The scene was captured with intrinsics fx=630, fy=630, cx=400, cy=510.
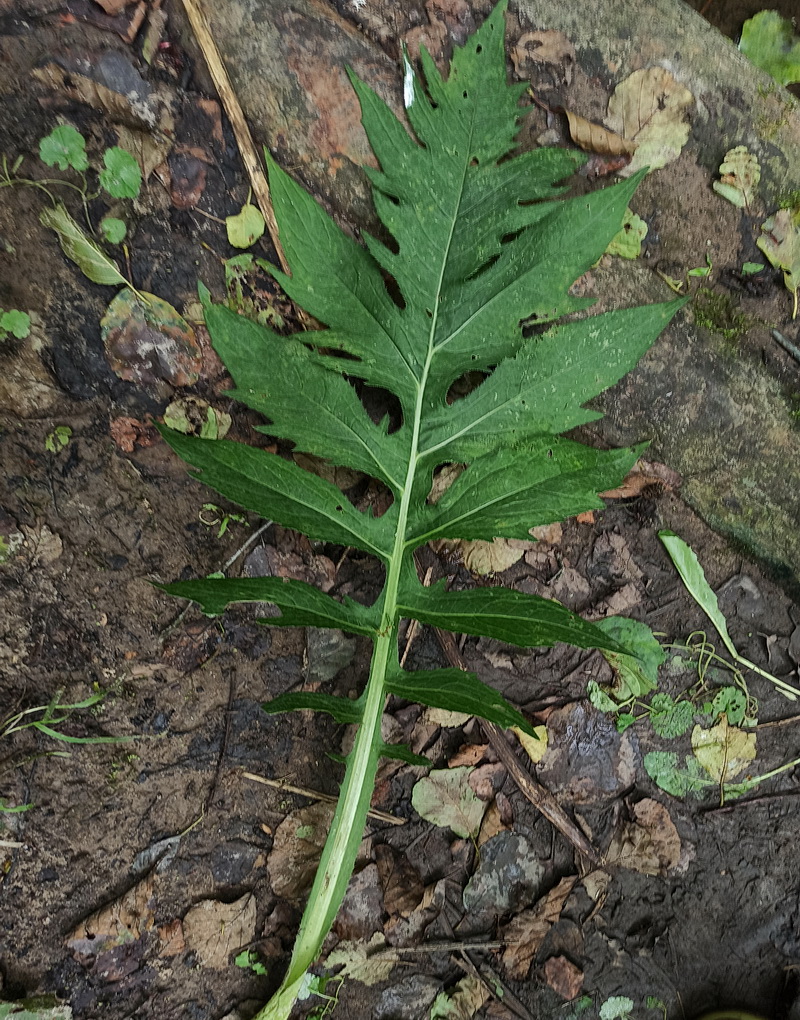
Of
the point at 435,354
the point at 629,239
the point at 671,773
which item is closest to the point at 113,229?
the point at 435,354

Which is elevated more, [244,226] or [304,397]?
[244,226]

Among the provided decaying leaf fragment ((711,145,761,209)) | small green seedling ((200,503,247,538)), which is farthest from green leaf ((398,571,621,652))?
decaying leaf fragment ((711,145,761,209))

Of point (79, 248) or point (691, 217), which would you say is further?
point (691, 217)

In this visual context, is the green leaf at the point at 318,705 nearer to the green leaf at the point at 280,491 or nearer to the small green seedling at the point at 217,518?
the green leaf at the point at 280,491

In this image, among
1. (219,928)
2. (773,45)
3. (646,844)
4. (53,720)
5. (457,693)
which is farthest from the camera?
(773,45)

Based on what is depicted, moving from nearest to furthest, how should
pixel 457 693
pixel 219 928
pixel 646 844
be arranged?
pixel 457 693 < pixel 219 928 < pixel 646 844

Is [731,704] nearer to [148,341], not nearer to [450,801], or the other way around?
[450,801]
